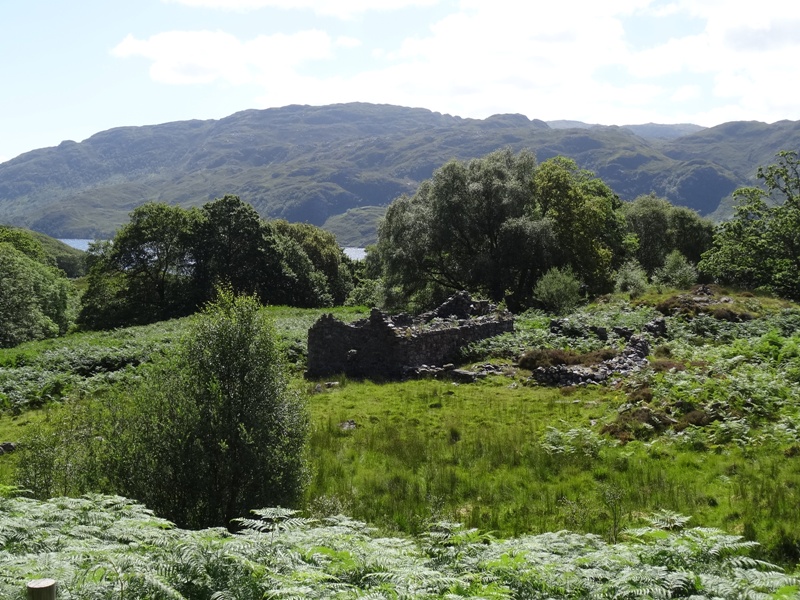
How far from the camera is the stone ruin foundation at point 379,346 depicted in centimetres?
2702

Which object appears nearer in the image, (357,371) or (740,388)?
(740,388)

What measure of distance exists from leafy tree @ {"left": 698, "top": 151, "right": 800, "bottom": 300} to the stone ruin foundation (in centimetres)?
2422

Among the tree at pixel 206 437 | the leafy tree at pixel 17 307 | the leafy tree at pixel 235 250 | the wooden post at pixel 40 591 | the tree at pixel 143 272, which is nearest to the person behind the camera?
the wooden post at pixel 40 591

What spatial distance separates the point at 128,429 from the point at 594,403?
48.0 feet

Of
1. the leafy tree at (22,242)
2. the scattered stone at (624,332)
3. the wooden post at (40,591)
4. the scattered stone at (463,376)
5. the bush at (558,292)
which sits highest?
the leafy tree at (22,242)

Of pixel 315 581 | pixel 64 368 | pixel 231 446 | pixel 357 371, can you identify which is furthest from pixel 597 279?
pixel 315 581

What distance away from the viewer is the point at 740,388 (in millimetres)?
17375

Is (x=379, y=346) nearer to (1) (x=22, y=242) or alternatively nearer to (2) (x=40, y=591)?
(2) (x=40, y=591)

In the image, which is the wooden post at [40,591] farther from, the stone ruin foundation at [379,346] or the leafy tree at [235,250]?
the leafy tree at [235,250]

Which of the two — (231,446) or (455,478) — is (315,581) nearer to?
Answer: (231,446)

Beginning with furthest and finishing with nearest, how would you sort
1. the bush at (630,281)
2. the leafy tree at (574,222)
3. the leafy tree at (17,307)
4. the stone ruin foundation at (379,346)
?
the leafy tree at (574,222) < the leafy tree at (17,307) < the bush at (630,281) < the stone ruin foundation at (379,346)

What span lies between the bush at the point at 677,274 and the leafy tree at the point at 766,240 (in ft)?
5.12

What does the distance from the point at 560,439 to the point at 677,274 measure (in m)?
32.4

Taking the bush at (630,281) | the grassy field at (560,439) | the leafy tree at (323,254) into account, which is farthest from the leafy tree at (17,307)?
the bush at (630,281)
